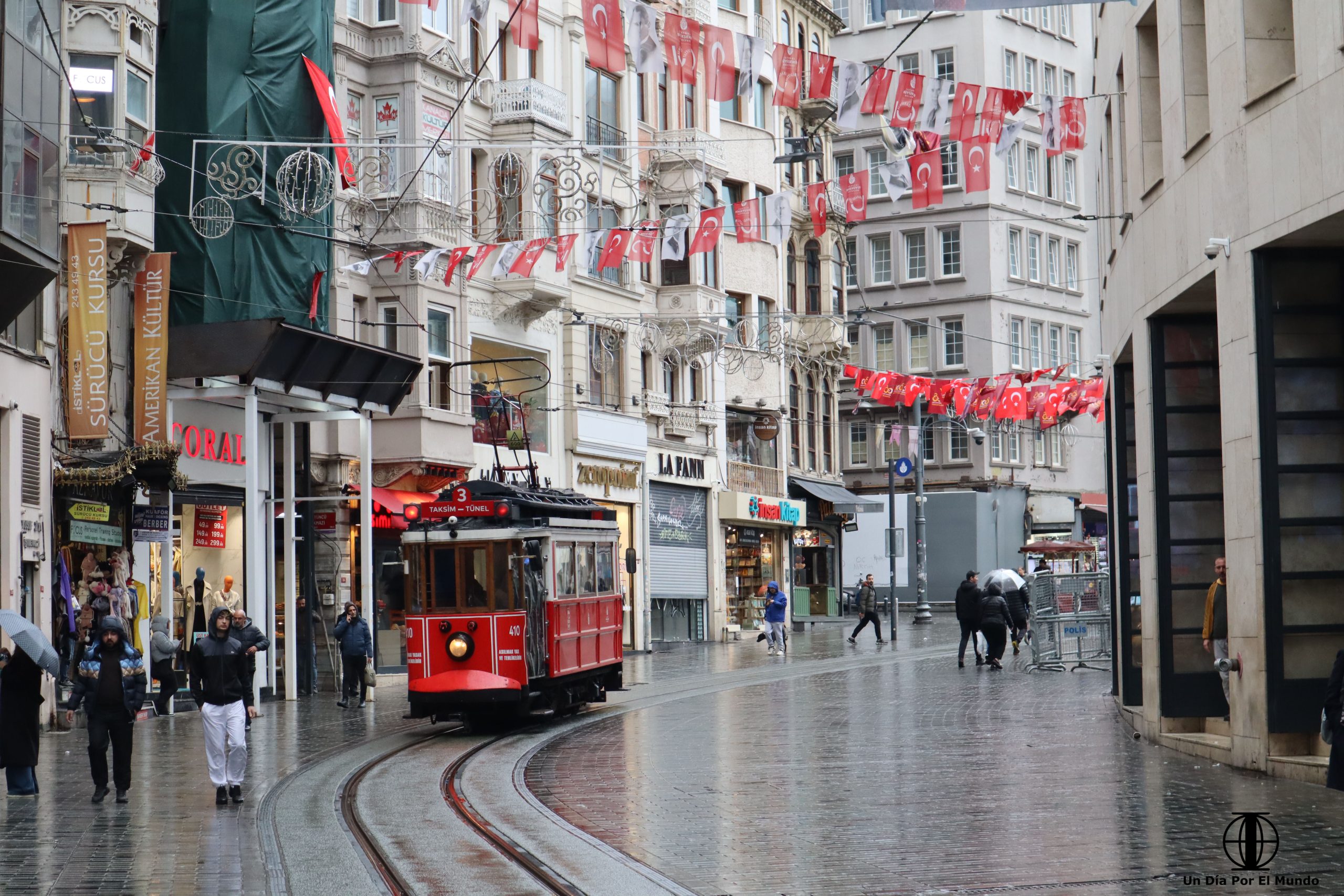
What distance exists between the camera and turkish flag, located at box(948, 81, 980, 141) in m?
18.9

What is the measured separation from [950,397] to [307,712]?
2021 centimetres

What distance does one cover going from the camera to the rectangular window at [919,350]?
7162cm

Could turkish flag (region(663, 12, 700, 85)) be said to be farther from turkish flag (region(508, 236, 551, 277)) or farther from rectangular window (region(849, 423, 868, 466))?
rectangular window (region(849, 423, 868, 466))

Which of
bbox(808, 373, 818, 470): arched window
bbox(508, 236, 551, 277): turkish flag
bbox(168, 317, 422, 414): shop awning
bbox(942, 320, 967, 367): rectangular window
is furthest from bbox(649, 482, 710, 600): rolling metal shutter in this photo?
bbox(942, 320, 967, 367): rectangular window

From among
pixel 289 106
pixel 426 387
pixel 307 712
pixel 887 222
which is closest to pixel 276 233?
pixel 289 106

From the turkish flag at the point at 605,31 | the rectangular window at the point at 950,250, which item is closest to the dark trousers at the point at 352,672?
the turkish flag at the point at 605,31

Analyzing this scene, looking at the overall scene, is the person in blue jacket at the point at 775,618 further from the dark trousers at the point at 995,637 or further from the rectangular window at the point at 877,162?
the rectangular window at the point at 877,162

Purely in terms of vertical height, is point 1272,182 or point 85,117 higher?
point 85,117

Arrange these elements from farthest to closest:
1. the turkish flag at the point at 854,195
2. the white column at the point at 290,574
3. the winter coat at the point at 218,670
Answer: the white column at the point at 290,574 < the turkish flag at the point at 854,195 < the winter coat at the point at 218,670

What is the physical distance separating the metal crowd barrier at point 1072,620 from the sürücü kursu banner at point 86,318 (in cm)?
1645

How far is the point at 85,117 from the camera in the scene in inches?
974

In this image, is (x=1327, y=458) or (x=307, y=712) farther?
(x=307, y=712)

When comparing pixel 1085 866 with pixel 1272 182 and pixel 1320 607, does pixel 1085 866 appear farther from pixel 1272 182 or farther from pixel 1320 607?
pixel 1272 182

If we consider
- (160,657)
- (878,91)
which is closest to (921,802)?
(878,91)
